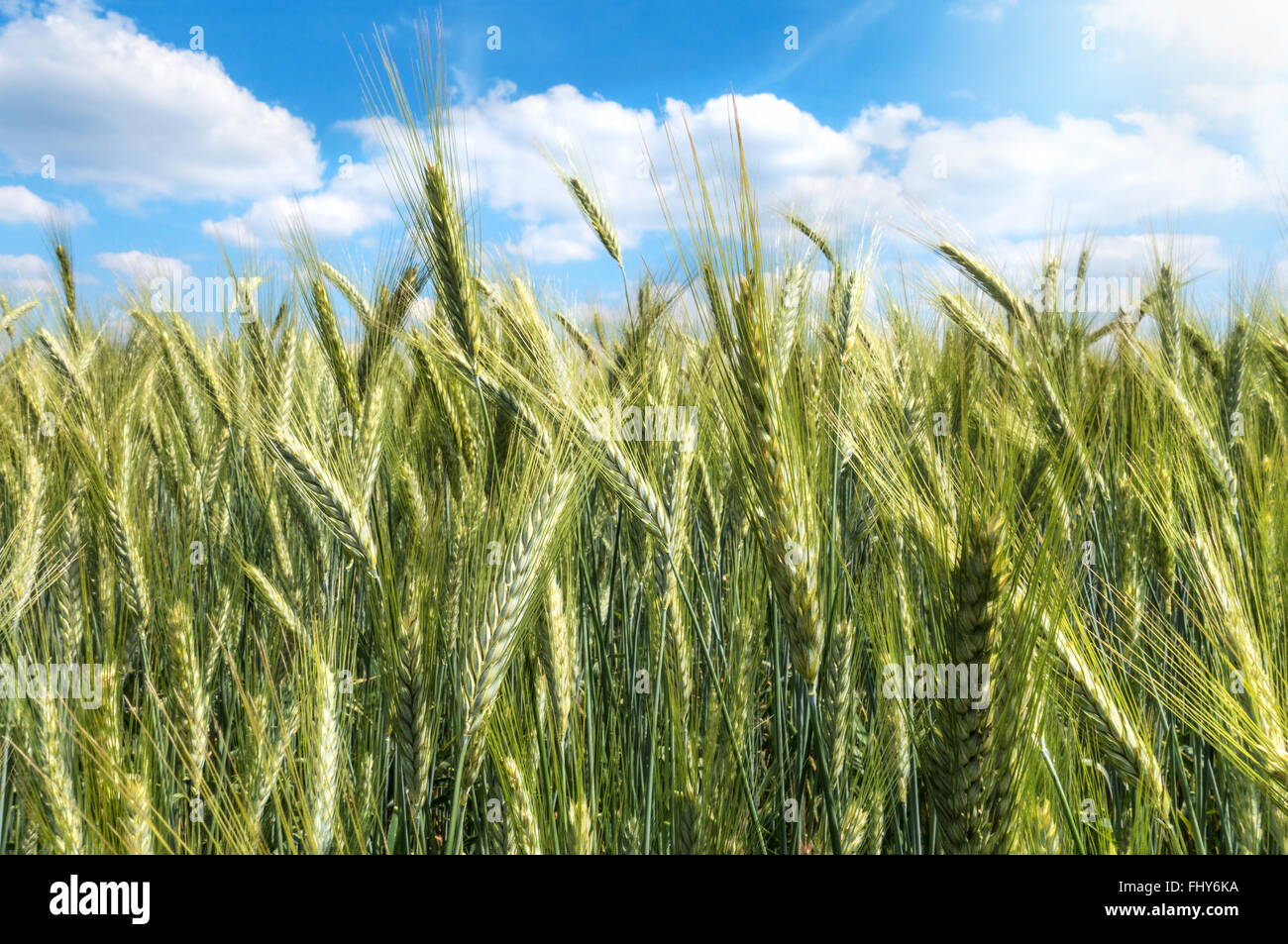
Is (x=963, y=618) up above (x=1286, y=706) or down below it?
above

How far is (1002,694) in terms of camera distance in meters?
0.94

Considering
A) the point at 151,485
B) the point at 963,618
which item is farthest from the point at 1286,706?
the point at 151,485

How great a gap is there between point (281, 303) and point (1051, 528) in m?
3.30

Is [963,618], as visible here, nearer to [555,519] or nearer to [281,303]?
[555,519]

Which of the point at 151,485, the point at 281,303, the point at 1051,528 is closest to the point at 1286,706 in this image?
the point at 1051,528

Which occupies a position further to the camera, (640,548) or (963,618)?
(640,548)

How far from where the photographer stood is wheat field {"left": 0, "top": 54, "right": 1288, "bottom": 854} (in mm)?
1124

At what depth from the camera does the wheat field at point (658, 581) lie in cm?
112

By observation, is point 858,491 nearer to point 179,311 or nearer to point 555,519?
point 555,519

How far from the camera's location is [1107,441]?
214 centimetres

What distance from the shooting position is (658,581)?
6.29ft

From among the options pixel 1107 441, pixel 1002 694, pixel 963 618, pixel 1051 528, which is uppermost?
pixel 1107 441
